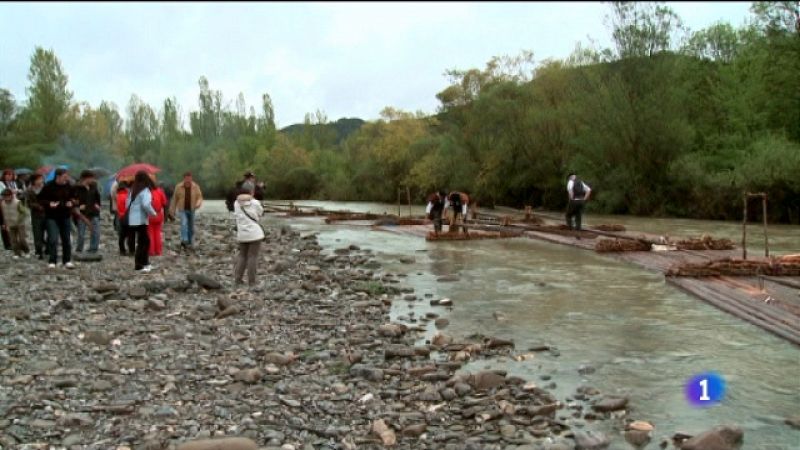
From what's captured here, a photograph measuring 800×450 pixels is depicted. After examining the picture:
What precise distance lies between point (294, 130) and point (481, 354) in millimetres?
90885

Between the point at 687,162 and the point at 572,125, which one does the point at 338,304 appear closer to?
the point at 687,162

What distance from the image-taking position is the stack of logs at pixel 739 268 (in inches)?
460

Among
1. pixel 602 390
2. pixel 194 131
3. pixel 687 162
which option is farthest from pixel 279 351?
pixel 194 131

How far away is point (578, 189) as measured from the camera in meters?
18.1

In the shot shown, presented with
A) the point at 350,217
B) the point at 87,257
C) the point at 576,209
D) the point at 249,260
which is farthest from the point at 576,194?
the point at 350,217

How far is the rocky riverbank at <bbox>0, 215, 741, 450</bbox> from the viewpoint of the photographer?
5125 millimetres

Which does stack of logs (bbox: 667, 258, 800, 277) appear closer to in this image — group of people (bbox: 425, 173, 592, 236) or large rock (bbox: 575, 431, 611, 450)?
group of people (bbox: 425, 173, 592, 236)

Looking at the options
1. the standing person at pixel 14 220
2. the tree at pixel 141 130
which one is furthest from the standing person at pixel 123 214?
the tree at pixel 141 130

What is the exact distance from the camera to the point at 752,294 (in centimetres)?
1016

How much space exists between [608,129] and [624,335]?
2930 cm

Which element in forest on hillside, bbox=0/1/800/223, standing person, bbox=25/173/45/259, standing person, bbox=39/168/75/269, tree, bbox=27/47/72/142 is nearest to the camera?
standing person, bbox=39/168/75/269

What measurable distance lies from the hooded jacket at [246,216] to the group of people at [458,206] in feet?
32.6

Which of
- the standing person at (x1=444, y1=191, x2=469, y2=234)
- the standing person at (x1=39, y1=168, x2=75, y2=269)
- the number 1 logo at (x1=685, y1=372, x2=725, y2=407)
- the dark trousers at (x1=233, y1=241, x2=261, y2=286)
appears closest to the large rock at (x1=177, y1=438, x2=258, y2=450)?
the number 1 logo at (x1=685, y1=372, x2=725, y2=407)

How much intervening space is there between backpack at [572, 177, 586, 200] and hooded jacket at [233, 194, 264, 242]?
1002 centimetres
